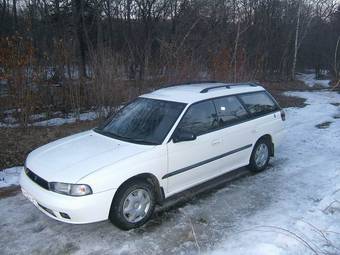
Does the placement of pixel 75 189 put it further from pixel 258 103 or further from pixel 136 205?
pixel 258 103

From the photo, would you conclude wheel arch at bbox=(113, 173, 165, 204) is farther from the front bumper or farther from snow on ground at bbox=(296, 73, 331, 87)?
snow on ground at bbox=(296, 73, 331, 87)

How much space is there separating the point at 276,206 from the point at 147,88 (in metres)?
7.33

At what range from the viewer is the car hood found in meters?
4.25

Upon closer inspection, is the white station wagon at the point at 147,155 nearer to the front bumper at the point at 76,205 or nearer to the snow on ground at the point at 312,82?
the front bumper at the point at 76,205

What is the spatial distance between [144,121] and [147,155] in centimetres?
85

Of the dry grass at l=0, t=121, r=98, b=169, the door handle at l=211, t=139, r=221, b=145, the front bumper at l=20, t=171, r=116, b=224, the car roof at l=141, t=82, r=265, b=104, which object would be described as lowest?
the dry grass at l=0, t=121, r=98, b=169

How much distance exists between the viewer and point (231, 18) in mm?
24953

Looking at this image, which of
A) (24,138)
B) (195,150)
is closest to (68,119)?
(24,138)

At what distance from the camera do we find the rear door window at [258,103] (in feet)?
20.8

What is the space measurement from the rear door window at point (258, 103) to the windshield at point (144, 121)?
1.52 metres

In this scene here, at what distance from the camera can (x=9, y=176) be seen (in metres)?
6.45

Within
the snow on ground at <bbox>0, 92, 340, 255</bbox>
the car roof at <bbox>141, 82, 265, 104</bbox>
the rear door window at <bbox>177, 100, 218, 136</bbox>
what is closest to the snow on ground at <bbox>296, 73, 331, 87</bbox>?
the car roof at <bbox>141, 82, 265, 104</bbox>

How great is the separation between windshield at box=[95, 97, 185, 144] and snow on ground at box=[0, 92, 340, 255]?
1.06 meters

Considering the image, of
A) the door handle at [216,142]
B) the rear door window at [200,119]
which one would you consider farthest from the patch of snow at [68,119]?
the door handle at [216,142]
